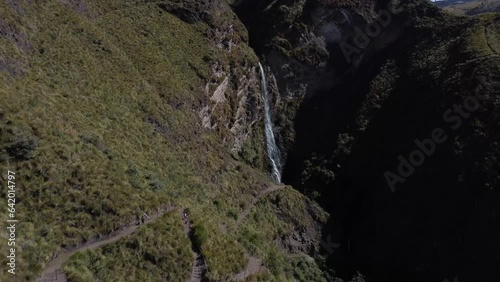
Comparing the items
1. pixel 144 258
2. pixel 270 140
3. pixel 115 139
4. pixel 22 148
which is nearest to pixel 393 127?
pixel 270 140

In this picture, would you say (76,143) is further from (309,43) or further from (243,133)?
(309,43)

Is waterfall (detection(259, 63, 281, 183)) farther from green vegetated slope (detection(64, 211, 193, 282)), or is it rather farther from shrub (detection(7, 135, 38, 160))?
shrub (detection(7, 135, 38, 160))

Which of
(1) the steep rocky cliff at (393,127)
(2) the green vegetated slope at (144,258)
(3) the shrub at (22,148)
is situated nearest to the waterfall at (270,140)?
(1) the steep rocky cliff at (393,127)

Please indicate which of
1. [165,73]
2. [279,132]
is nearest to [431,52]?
[279,132]

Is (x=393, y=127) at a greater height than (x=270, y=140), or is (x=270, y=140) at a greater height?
(x=393, y=127)

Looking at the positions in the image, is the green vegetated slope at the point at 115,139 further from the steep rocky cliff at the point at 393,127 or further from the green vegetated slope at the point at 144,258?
the steep rocky cliff at the point at 393,127

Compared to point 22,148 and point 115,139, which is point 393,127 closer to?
point 115,139

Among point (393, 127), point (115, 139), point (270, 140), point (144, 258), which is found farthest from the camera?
point (270, 140)
